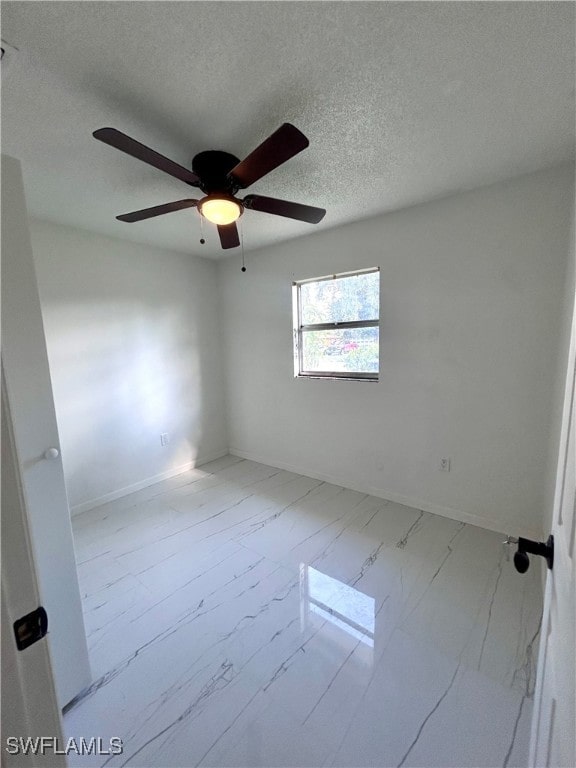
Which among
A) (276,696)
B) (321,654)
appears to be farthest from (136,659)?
(321,654)

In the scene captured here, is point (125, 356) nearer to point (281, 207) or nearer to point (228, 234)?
point (228, 234)

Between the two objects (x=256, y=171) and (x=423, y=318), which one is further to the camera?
(x=423, y=318)

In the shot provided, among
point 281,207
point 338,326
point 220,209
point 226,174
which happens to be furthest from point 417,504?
point 226,174

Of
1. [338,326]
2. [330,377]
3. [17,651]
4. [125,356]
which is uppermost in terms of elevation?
[338,326]

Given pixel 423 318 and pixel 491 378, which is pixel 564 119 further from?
pixel 491 378

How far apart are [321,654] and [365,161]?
99.9 inches

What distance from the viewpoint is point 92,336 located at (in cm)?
274

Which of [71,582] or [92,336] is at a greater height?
[92,336]

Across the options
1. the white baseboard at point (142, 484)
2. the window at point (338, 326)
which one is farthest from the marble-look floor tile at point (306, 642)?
the window at point (338, 326)

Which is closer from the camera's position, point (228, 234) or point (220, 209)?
point (220, 209)

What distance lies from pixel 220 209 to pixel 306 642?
7.11ft

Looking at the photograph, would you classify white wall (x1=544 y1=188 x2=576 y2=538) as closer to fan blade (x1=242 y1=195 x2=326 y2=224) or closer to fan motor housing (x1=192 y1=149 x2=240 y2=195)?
fan blade (x1=242 y1=195 x2=326 y2=224)

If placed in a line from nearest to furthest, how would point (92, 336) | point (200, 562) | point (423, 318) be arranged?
point (200, 562) < point (423, 318) < point (92, 336)

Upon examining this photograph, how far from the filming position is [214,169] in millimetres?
1594
